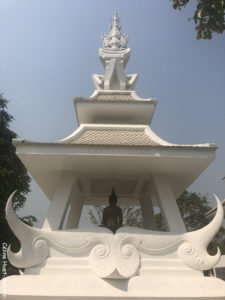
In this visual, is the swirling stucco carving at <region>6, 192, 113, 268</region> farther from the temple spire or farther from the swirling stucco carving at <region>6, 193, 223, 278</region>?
the temple spire

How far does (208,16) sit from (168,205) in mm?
2694

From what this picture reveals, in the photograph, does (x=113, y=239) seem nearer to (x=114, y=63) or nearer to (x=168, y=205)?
(x=168, y=205)

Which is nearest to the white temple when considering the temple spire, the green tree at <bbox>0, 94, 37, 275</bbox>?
the temple spire

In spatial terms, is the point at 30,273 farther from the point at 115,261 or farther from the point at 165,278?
the point at 165,278

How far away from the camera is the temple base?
10.9 feet

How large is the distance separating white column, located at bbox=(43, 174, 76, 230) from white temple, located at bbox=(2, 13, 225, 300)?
0.05 ft

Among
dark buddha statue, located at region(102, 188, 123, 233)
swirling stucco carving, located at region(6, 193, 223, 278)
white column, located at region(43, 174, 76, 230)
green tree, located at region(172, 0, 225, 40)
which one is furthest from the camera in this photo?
dark buddha statue, located at region(102, 188, 123, 233)

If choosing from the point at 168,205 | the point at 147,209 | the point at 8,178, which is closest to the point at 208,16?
the point at 168,205

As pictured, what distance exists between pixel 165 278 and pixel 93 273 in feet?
3.06

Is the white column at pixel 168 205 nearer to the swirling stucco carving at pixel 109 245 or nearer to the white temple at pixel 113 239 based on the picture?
the white temple at pixel 113 239

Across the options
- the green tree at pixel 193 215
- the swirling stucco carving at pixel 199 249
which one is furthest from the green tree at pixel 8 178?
the swirling stucco carving at pixel 199 249

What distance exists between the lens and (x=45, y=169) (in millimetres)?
4598

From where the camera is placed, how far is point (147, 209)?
21.5ft

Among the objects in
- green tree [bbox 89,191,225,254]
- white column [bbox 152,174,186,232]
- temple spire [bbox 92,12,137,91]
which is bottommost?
green tree [bbox 89,191,225,254]
